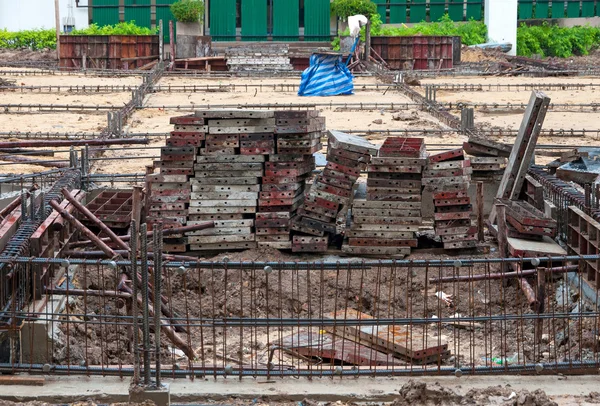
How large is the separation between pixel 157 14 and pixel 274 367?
48.8m

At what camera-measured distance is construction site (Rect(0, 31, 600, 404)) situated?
31.8 ft

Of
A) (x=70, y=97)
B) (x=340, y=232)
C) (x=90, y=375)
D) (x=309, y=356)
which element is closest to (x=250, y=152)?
(x=340, y=232)

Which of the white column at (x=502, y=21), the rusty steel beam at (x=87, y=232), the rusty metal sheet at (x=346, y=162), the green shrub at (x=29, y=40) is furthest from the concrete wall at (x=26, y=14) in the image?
the rusty steel beam at (x=87, y=232)

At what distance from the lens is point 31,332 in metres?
10.3

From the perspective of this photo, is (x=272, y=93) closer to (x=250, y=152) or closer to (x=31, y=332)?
(x=250, y=152)

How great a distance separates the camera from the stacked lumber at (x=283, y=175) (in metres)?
15.6

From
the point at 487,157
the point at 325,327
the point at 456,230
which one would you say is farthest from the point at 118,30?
the point at 325,327

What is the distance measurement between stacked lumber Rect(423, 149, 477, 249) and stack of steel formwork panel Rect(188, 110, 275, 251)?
2.45m

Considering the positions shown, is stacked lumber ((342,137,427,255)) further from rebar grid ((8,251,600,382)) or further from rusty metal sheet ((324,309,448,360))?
rusty metal sheet ((324,309,448,360))

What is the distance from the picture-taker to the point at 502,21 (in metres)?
56.8

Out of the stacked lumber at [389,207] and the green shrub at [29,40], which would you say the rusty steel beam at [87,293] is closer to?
the stacked lumber at [389,207]

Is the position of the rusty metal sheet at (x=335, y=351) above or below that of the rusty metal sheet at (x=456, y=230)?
below

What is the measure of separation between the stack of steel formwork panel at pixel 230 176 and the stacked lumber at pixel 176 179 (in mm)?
108

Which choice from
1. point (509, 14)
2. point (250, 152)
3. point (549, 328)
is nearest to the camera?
point (549, 328)
